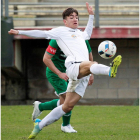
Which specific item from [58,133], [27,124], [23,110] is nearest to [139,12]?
[23,110]

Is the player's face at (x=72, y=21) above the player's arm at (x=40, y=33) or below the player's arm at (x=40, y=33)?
above

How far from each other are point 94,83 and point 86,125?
609 cm

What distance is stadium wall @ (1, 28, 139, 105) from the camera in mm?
12797

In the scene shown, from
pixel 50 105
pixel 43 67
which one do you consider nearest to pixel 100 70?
pixel 50 105

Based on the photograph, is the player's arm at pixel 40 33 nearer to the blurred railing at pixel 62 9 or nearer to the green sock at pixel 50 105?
the green sock at pixel 50 105

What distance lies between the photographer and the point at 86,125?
6.89 metres

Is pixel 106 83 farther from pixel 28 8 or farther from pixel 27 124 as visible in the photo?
pixel 27 124

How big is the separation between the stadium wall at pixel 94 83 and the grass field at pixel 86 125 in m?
3.38

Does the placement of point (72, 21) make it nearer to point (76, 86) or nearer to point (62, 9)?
point (76, 86)

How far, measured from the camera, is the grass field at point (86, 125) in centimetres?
559

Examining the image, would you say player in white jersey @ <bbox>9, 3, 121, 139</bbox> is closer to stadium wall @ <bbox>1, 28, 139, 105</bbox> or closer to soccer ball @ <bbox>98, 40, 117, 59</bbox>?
soccer ball @ <bbox>98, 40, 117, 59</bbox>

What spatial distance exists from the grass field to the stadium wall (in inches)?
133

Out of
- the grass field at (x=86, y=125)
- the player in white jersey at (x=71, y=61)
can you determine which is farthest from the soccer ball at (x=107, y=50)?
the grass field at (x=86, y=125)

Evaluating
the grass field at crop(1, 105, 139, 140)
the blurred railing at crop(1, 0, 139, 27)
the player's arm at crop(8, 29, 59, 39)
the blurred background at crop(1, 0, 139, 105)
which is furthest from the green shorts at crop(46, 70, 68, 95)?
the blurred railing at crop(1, 0, 139, 27)
